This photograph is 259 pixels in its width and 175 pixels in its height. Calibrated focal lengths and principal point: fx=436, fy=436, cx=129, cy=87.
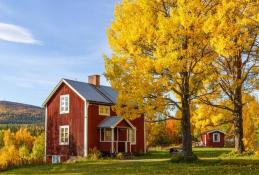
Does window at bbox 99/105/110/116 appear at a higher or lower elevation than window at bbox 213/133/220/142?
higher

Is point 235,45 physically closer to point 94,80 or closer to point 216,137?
point 94,80

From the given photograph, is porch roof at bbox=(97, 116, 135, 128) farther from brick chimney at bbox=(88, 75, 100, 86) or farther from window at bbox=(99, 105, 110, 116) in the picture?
brick chimney at bbox=(88, 75, 100, 86)

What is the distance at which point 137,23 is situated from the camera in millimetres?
24500

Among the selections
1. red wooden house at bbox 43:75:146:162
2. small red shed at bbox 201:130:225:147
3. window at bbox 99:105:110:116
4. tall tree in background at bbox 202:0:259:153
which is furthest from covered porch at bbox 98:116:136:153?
small red shed at bbox 201:130:225:147

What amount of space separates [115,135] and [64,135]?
16.1ft

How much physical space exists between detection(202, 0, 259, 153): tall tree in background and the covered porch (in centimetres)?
1173

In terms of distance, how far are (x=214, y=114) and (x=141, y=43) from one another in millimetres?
12165

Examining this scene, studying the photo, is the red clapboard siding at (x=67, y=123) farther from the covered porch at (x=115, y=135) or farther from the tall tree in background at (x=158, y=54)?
the tall tree in background at (x=158, y=54)

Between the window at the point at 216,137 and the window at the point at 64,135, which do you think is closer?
the window at the point at 64,135

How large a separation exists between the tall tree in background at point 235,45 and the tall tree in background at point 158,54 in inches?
45.9

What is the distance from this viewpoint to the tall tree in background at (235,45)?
22.8 meters

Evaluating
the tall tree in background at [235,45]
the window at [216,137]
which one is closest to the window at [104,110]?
the tall tree in background at [235,45]

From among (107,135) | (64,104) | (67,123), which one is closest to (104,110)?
(107,135)

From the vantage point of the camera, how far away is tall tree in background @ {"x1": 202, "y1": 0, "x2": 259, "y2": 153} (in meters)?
22.8
